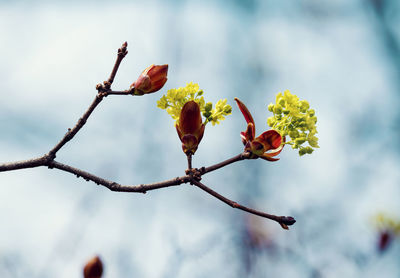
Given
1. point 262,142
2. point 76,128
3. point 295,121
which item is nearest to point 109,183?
point 76,128

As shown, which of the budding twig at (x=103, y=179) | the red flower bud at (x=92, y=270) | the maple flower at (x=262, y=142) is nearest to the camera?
the red flower bud at (x=92, y=270)

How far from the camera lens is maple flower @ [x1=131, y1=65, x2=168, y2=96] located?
5.61ft

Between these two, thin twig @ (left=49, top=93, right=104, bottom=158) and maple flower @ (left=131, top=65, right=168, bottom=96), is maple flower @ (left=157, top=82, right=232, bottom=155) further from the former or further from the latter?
thin twig @ (left=49, top=93, right=104, bottom=158)

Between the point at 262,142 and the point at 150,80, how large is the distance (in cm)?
56

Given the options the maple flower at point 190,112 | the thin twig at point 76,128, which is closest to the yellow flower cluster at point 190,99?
the maple flower at point 190,112

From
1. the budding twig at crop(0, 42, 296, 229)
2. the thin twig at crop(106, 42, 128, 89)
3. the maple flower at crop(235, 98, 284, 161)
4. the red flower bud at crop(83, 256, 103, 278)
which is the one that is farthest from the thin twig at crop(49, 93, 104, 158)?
the maple flower at crop(235, 98, 284, 161)

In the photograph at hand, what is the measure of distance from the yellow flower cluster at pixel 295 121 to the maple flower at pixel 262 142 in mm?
103

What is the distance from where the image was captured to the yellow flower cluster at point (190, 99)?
1812mm

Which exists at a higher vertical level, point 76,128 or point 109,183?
point 76,128

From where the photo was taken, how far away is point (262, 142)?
5.52ft

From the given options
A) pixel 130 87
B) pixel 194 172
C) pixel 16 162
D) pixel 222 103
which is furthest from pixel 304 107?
pixel 16 162

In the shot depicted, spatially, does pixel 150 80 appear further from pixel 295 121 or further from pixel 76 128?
pixel 295 121

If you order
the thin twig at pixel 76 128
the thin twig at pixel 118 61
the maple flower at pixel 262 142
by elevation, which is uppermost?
the thin twig at pixel 118 61

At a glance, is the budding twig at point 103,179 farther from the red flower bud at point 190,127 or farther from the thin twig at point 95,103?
the red flower bud at point 190,127
